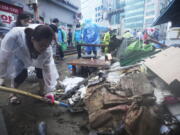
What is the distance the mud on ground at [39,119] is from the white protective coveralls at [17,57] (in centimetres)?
47

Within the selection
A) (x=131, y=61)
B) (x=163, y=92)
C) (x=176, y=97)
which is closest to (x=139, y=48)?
(x=131, y=61)

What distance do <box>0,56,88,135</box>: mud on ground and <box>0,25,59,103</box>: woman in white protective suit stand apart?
0.25 meters

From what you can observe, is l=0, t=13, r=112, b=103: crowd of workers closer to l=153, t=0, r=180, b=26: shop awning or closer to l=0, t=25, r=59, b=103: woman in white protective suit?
l=0, t=25, r=59, b=103: woman in white protective suit

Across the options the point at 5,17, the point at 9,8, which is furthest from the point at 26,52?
the point at 9,8

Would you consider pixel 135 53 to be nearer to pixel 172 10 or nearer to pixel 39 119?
pixel 172 10

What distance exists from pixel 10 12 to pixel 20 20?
2.99m

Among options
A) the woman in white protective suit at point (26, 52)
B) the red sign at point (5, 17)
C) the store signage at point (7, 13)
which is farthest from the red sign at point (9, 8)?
the woman in white protective suit at point (26, 52)

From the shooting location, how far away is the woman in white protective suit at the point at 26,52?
66.5 inches

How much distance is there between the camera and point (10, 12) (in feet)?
17.1

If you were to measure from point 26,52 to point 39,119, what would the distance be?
1.03 meters

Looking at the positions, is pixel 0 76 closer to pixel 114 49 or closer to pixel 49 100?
pixel 49 100

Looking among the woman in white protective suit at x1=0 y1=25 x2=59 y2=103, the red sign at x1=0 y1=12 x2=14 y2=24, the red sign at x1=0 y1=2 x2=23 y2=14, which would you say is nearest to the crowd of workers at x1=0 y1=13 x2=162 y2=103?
the woman in white protective suit at x1=0 y1=25 x2=59 y2=103

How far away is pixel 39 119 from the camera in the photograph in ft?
6.28

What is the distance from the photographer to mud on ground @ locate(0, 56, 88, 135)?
5.56 ft
